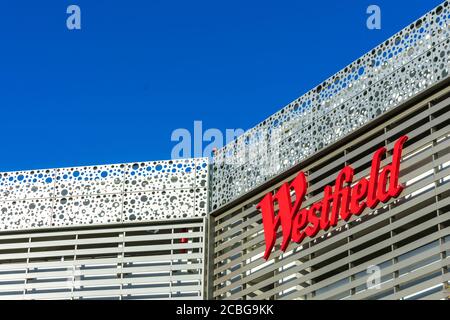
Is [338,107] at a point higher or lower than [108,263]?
higher

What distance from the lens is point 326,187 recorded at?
1385 cm

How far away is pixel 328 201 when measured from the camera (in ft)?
45.1

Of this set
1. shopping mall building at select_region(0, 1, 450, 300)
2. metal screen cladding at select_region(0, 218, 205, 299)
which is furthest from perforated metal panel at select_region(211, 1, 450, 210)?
metal screen cladding at select_region(0, 218, 205, 299)

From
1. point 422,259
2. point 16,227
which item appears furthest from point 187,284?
point 422,259

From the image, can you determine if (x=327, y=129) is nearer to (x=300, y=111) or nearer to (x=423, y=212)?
(x=300, y=111)

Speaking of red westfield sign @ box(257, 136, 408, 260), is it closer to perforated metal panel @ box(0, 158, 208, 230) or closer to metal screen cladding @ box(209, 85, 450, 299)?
metal screen cladding @ box(209, 85, 450, 299)

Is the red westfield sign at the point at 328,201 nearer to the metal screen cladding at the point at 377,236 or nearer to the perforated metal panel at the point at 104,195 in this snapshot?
the metal screen cladding at the point at 377,236

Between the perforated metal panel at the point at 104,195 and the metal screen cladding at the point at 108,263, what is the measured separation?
0.22 meters

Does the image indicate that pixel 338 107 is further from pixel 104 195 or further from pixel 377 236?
pixel 104 195

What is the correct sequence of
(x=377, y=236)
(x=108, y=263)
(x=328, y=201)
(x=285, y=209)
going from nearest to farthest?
(x=377, y=236) < (x=328, y=201) < (x=285, y=209) < (x=108, y=263)

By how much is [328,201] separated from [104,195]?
512 cm

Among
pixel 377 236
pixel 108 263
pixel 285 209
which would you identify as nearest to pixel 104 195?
pixel 108 263
